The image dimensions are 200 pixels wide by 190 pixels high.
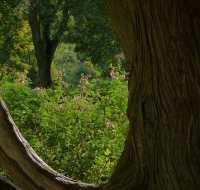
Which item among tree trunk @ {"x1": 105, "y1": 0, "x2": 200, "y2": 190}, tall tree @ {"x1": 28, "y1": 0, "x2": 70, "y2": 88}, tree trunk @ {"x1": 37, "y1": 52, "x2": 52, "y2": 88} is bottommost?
tree trunk @ {"x1": 37, "y1": 52, "x2": 52, "y2": 88}

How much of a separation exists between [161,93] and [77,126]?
4.42 metres

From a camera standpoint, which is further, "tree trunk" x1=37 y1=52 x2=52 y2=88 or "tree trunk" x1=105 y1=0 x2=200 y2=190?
"tree trunk" x1=37 y1=52 x2=52 y2=88

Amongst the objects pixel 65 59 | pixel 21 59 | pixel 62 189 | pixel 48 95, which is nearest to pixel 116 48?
pixel 21 59

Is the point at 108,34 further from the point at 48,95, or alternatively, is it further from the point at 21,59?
the point at 48,95

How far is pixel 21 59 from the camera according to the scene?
33500mm

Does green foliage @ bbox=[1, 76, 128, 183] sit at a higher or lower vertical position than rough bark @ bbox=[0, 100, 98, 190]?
lower

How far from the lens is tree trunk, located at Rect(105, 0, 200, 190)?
3.72 meters

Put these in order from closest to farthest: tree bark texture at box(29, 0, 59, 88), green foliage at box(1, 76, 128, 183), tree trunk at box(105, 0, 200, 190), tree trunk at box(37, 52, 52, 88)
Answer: tree trunk at box(105, 0, 200, 190) → green foliage at box(1, 76, 128, 183) → tree bark texture at box(29, 0, 59, 88) → tree trunk at box(37, 52, 52, 88)

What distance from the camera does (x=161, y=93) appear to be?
3820 mm

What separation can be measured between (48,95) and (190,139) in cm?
577

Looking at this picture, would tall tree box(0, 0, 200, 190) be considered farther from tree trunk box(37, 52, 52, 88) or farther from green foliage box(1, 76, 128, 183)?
tree trunk box(37, 52, 52, 88)

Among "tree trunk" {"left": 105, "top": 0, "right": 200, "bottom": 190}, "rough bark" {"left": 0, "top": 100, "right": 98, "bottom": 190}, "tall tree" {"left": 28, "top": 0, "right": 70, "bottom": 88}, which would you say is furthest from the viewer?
"tall tree" {"left": 28, "top": 0, "right": 70, "bottom": 88}

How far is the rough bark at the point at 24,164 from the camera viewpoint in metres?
4.18

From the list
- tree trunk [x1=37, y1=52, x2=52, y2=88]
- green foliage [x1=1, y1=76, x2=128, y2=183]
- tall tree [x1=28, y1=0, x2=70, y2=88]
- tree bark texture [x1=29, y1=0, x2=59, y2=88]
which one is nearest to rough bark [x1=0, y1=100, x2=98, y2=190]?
green foliage [x1=1, y1=76, x2=128, y2=183]
